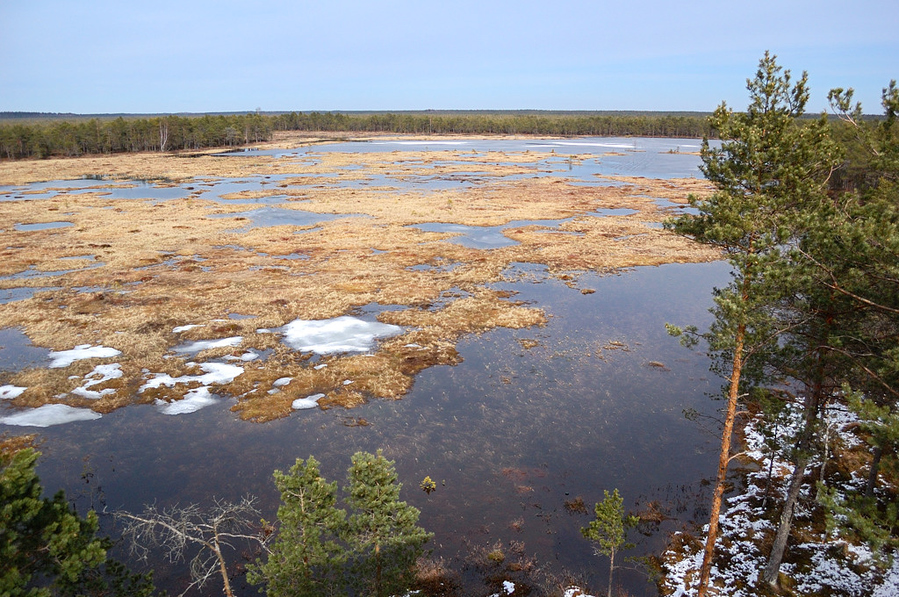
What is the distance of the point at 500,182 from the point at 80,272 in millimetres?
71389

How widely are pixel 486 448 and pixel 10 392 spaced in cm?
2261

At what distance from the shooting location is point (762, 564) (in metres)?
16.1

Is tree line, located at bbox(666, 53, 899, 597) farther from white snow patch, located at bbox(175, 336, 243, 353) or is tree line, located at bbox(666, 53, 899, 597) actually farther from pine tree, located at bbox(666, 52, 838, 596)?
white snow patch, located at bbox(175, 336, 243, 353)

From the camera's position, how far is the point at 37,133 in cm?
13650

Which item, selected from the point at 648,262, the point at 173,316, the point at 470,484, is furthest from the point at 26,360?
the point at 648,262

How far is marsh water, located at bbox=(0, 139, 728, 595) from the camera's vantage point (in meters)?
17.6

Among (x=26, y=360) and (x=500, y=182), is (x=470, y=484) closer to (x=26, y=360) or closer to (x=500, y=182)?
(x=26, y=360)

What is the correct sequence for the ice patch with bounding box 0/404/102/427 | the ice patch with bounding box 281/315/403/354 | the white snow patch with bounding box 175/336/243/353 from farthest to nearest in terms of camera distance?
the ice patch with bounding box 281/315/403/354 < the white snow patch with bounding box 175/336/243/353 < the ice patch with bounding box 0/404/102/427

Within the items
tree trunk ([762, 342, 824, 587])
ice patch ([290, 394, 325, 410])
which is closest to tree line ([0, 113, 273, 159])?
ice patch ([290, 394, 325, 410])

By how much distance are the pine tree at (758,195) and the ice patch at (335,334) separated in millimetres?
21005

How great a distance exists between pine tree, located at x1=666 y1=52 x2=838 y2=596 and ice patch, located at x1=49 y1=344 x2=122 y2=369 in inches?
1147

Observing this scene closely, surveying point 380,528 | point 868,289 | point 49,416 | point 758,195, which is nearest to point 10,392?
point 49,416

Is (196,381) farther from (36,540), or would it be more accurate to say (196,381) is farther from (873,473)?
(873,473)

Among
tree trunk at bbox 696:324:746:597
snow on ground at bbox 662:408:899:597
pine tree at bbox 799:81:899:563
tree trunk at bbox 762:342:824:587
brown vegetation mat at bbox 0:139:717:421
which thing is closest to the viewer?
pine tree at bbox 799:81:899:563
